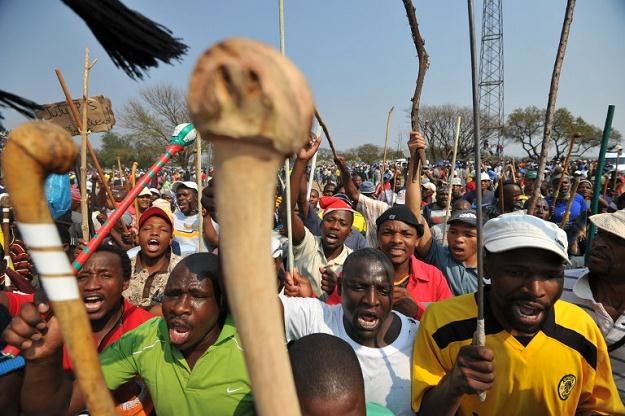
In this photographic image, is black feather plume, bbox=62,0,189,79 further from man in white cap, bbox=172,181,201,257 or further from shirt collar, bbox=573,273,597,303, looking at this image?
man in white cap, bbox=172,181,201,257

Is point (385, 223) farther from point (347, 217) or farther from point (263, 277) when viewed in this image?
point (263, 277)

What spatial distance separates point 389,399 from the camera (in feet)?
6.29

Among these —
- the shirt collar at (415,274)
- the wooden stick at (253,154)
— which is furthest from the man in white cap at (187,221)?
the wooden stick at (253,154)

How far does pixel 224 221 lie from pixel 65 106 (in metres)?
2.75

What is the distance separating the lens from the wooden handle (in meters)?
0.57

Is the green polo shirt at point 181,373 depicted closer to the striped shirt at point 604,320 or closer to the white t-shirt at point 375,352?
the white t-shirt at point 375,352

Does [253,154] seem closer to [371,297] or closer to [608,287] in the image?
[371,297]

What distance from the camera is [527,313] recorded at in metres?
1.64

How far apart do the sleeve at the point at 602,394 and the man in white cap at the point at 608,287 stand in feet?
1.07

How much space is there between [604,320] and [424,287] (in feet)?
3.52

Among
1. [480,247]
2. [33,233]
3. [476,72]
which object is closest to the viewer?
[33,233]

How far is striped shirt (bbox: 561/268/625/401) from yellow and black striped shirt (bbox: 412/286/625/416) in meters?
0.32

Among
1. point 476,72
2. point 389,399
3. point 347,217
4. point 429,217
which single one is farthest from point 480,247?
point 429,217

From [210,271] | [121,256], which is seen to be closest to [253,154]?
[210,271]
